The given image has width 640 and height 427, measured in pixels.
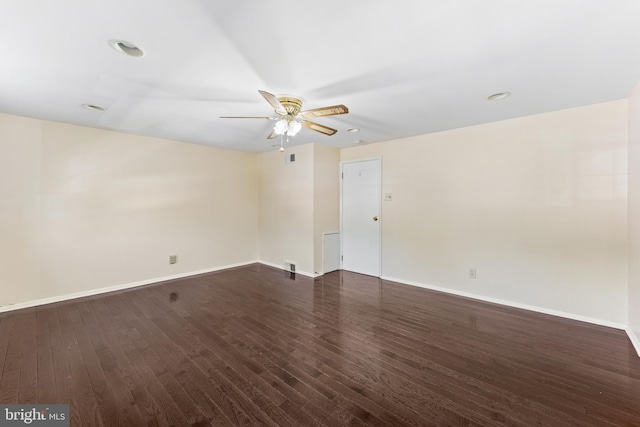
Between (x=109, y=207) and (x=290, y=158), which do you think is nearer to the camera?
(x=109, y=207)

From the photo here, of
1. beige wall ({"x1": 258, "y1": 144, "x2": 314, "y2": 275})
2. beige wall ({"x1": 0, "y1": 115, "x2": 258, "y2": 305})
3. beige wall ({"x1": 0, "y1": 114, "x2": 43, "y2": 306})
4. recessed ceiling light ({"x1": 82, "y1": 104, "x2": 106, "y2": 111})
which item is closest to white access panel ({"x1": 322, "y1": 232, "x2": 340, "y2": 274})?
beige wall ({"x1": 258, "y1": 144, "x2": 314, "y2": 275})

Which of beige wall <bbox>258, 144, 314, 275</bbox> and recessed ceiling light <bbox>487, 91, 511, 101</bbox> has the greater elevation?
recessed ceiling light <bbox>487, 91, 511, 101</bbox>

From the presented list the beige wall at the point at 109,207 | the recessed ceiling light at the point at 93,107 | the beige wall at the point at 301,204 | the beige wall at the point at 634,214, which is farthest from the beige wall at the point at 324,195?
the beige wall at the point at 634,214

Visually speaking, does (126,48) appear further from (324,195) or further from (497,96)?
(324,195)

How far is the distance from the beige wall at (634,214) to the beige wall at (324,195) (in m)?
3.66

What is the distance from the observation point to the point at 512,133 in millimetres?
3262

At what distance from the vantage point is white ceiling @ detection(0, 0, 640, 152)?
1.46m

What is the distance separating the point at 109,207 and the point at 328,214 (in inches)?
136

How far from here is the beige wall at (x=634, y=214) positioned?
236 centimetres

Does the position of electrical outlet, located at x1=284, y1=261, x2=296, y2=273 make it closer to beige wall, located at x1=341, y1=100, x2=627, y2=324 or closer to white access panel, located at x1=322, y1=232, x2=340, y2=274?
white access panel, located at x1=322, y1=232, x2=340, y2=274

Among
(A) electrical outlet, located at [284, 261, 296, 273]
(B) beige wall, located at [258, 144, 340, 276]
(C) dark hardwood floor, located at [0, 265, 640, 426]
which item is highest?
(B) beige wall, located at [258, 144, 340, 276]

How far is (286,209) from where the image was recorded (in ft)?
16.6

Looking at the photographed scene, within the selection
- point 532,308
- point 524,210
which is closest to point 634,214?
point 524,210

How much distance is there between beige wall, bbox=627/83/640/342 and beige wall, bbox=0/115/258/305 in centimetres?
548
